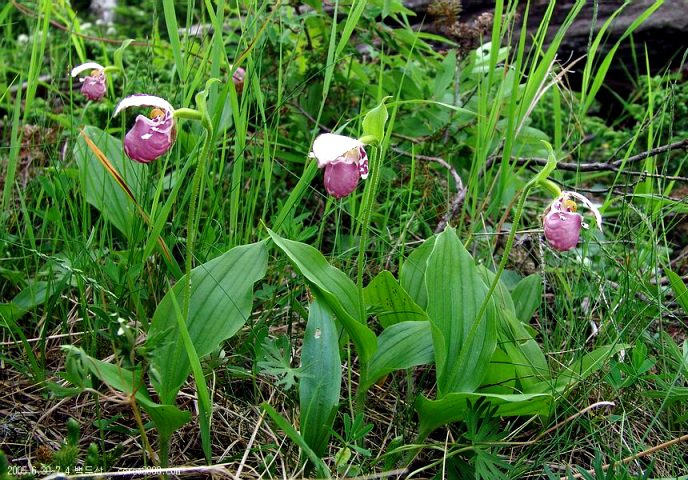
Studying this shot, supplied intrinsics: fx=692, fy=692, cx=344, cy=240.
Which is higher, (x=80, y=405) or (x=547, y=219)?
(x=547, y=219)

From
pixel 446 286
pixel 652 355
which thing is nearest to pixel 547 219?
pixel 446 286

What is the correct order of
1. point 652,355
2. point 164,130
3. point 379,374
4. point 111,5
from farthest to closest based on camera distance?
1. point 111,5
2. point 652,355
3. point 379,374
4. point 164,130

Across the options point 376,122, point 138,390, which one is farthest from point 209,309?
point 376,122

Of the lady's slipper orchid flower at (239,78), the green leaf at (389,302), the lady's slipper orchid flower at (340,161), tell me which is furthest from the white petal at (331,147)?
the lady's slipper orchid flower at (239,78)

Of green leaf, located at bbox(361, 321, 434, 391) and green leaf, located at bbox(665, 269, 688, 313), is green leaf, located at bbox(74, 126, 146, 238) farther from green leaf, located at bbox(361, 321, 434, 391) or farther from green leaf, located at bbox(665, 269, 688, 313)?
green leaf, located at bbox(665, 269, 688, 313)

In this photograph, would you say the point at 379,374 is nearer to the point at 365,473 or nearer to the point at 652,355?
the point at 365,473

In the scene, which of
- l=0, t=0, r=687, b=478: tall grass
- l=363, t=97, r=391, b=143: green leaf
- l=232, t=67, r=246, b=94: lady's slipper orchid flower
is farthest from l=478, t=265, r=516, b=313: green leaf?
l=232, t=67, r=246, b=94: lady's slipper orchid flower

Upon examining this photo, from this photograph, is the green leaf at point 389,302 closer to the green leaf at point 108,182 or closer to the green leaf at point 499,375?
the green leaf at point 499,375
